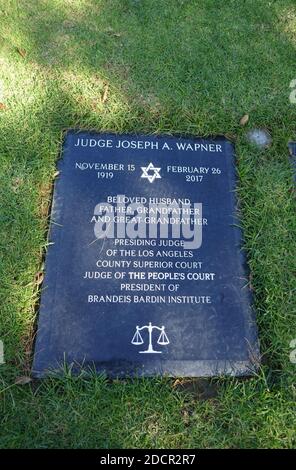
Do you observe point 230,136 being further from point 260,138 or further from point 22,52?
point 22,52

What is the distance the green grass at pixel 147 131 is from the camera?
1939 mm

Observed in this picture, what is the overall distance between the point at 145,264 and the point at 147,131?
2.85ft

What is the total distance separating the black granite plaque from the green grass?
0.08m

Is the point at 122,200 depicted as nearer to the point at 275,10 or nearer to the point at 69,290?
the point at 69,290

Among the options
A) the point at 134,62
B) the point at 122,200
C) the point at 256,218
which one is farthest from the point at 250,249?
the point at 134,62

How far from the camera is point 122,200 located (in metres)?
2.36

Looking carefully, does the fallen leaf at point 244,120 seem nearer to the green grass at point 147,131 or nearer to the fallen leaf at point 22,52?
the green grass at point 147,131

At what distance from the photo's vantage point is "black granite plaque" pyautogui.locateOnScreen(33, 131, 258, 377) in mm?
2043

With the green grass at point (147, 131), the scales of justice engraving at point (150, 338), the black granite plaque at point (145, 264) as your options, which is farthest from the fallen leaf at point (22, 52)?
the scales of justice engraving at point (150, 338)

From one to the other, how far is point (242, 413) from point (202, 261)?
2.37ft

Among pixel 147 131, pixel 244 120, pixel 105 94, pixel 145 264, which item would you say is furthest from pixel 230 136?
pixel 145 264

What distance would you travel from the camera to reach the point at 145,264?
7.20ft
